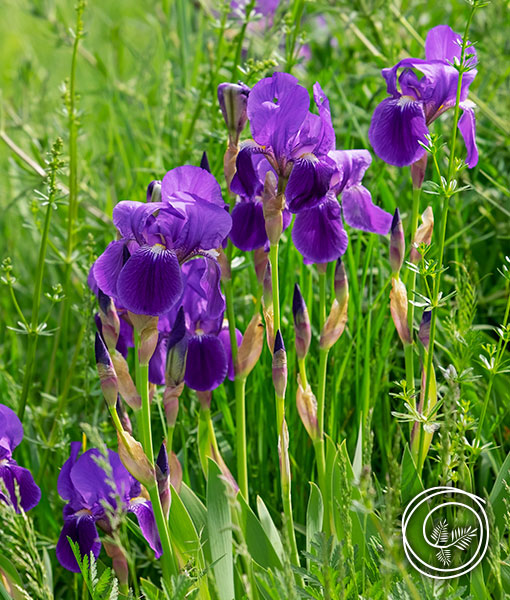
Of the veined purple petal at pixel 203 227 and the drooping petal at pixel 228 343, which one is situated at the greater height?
the veined purple petal at pixel 203 227

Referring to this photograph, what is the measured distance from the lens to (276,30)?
254 cm

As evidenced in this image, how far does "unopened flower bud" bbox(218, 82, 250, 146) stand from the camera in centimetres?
153

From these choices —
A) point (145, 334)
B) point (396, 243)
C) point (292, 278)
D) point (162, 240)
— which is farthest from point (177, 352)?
point (292, 278)

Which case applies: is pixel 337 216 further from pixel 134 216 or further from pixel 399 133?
pixel 134 216

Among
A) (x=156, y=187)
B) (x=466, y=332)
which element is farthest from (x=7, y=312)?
(x=466, y=332)

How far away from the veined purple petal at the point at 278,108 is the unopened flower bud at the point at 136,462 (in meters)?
0.64

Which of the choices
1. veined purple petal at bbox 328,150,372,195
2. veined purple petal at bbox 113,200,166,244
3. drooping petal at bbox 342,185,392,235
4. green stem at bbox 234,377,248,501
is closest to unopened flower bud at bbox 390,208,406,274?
drooping petal at bbox 342,185,392,235

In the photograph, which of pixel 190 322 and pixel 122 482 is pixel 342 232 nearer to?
pixel 190 322

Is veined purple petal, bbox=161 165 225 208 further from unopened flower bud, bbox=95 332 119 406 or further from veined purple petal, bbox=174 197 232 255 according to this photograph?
unopened flower bud, bbox=95 332 119 406

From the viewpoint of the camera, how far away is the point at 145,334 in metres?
1.35

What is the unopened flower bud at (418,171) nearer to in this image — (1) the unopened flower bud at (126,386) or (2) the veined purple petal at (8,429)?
(1) the unopened flower bud at (126,386)

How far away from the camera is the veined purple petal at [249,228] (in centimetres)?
157

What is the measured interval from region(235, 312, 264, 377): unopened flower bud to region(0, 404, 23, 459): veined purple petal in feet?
1.58

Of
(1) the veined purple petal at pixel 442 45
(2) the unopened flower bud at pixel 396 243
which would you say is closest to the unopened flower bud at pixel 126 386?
(2) the unopened flower bud at pixel 396 243
